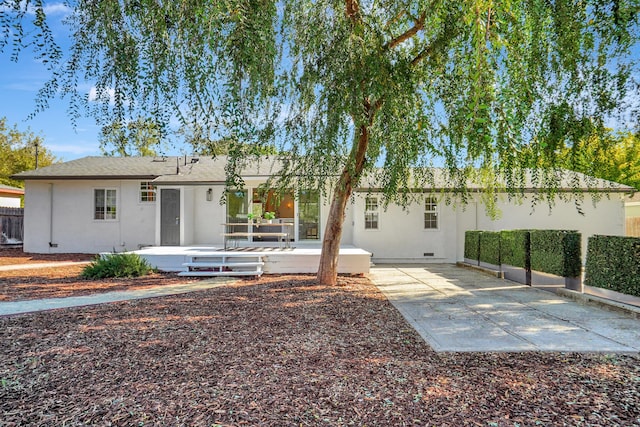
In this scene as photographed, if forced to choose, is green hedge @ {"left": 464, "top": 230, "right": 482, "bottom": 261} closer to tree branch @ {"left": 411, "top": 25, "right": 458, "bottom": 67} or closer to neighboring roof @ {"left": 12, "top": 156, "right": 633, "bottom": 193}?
neighboring roof @ {"left": 12, "top": 156, "right": 633, "bottom": 193}

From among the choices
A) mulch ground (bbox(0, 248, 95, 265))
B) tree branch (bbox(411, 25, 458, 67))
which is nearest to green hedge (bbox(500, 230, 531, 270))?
tree branch (bbox(411, 25, 458, 67))

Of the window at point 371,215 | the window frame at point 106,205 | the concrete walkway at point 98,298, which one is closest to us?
the concrete walkway at point 98,298

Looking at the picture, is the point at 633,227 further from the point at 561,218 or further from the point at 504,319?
the point at 504,319

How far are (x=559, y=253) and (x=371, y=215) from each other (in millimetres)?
6179

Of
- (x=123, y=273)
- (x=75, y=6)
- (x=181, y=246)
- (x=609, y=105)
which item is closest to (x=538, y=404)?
(x=609, y=105)

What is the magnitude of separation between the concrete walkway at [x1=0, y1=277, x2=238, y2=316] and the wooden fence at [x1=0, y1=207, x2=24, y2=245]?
1362 centimetres

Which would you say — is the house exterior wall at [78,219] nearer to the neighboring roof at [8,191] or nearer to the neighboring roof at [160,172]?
the neighboring roof at [160,172]

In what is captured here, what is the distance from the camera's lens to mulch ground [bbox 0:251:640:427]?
Result: 285cm

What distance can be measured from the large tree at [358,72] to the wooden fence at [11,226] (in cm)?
1643

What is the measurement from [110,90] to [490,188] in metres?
6.43

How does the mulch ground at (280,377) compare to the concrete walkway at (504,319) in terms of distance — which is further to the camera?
the concrete walkway at (504,319)

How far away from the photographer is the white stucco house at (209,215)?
13.0 metres

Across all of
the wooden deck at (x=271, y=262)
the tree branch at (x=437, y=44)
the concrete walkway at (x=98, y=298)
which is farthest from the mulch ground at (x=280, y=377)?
the wooden deck at (x=271, y=262)

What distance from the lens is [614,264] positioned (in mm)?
6422
